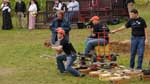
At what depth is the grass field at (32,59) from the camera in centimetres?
1402

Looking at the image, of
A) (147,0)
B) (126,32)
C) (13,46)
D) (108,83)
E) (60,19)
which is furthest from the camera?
(147,0)

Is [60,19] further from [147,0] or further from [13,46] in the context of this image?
[147,0]

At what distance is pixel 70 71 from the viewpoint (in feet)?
47.3

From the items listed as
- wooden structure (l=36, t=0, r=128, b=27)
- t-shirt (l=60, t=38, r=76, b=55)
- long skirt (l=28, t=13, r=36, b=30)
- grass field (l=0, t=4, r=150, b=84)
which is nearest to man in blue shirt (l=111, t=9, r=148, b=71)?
grass field (l=0, t=4, r=150, b=84)

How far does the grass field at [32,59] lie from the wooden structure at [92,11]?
5.36 ft

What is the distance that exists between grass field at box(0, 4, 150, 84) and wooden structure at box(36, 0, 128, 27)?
5.36 feet

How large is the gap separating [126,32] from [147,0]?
20.6 meters

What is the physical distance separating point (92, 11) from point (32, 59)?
39.5 ft

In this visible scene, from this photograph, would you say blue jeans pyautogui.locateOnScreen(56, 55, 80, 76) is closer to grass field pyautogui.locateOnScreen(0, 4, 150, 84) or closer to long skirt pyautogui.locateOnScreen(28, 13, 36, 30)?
grass field pyautogui.locateOnScreen(0, 4, 150, 84)

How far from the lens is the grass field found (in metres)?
14.0

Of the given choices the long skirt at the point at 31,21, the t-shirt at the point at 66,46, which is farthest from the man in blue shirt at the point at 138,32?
the long skirt at the point at 31,21

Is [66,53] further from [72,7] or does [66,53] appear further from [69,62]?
[72,7]

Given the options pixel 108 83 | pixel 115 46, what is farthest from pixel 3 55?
pixel 108 83

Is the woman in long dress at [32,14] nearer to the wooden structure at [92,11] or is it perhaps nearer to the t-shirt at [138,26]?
the wooden structure at [92,11]
